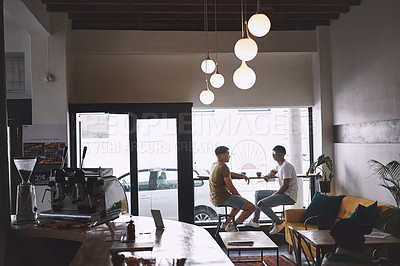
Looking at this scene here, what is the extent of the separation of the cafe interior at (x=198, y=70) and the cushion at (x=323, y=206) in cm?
24

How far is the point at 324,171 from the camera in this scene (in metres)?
7.35

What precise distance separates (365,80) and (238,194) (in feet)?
8.32

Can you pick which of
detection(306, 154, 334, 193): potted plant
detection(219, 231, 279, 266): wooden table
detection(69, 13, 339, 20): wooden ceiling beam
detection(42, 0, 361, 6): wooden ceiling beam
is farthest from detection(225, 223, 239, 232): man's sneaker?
detection(42, 0, 361, 6): wooden ceiling beam

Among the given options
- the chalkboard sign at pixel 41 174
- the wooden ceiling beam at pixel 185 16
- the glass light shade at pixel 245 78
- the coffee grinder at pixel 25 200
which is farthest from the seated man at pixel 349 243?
the chalkboard sign at pixel 41 174

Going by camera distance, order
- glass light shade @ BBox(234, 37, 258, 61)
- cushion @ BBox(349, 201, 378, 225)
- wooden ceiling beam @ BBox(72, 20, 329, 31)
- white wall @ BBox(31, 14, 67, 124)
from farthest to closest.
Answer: wooden ceiling beam @ BBox(72, 20, 329, 31) → white wall @ BBox(31, 14, 67, 124) → cushion @ BBox(349, 201, 378, 225) → glass light shade @ BBox(234, 37, 258, 61)

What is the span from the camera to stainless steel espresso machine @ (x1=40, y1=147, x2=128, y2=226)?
12.1 feet

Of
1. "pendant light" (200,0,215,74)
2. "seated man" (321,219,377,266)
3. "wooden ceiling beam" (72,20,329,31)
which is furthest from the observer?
"wooden ceiling beam" (72,20,329,31)

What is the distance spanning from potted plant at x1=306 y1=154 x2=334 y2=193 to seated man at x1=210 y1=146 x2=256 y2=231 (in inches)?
49.1

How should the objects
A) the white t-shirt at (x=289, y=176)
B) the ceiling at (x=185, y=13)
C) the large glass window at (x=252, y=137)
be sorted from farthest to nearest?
1. the large glass window at (x=252, y=137)
2. the white t-shirt at (x=289, y=176)
3. the ceiling at (x=185, y=13)

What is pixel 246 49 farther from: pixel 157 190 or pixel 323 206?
pixel 157 190

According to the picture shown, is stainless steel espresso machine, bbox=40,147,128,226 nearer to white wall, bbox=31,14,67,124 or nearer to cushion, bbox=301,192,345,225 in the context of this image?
white wall, bbox=31,14,67,124

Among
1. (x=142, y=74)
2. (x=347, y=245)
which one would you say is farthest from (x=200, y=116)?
(x=347, y=245)

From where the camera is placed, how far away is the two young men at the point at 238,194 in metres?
6.82

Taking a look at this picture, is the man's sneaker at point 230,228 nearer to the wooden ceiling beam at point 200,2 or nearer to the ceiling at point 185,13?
the ceiling at point 185,13
